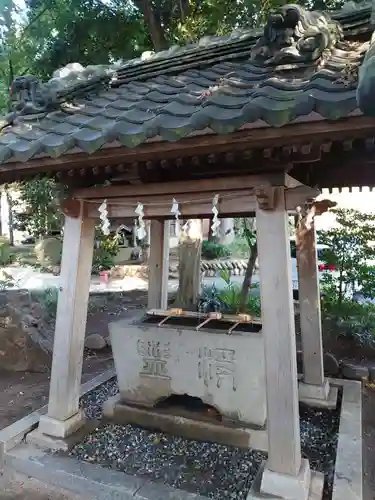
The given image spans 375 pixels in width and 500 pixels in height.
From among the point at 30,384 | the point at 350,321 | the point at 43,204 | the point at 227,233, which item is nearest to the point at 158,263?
the point at 30,384

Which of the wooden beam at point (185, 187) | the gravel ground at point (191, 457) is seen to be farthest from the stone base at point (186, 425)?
the wooden beam at point (185, 187)

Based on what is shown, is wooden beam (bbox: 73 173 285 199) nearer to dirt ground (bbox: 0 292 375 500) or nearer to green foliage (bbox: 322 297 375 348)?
dirt ground (bbox: 0 292 375 500)

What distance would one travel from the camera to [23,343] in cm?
581

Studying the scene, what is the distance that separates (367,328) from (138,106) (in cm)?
545

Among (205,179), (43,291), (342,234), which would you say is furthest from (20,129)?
(43,291)

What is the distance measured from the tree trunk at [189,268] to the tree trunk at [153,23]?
4.22m

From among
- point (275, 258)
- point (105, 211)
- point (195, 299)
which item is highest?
point (105, 211)

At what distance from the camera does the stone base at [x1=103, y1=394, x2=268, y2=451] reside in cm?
320

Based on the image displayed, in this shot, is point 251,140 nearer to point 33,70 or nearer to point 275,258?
point 275,258

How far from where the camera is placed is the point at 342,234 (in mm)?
6480

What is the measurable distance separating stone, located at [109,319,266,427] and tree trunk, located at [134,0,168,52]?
21.9 ft

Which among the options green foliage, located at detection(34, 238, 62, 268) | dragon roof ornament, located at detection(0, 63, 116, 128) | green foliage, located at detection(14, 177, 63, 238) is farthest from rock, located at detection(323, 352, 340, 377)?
green foliage, located at detection(34, 238, 62, 268)

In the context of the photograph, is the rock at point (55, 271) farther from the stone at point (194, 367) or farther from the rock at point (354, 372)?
the rock at point (354, 372)

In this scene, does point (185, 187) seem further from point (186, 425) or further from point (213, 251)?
point (213, 251)
